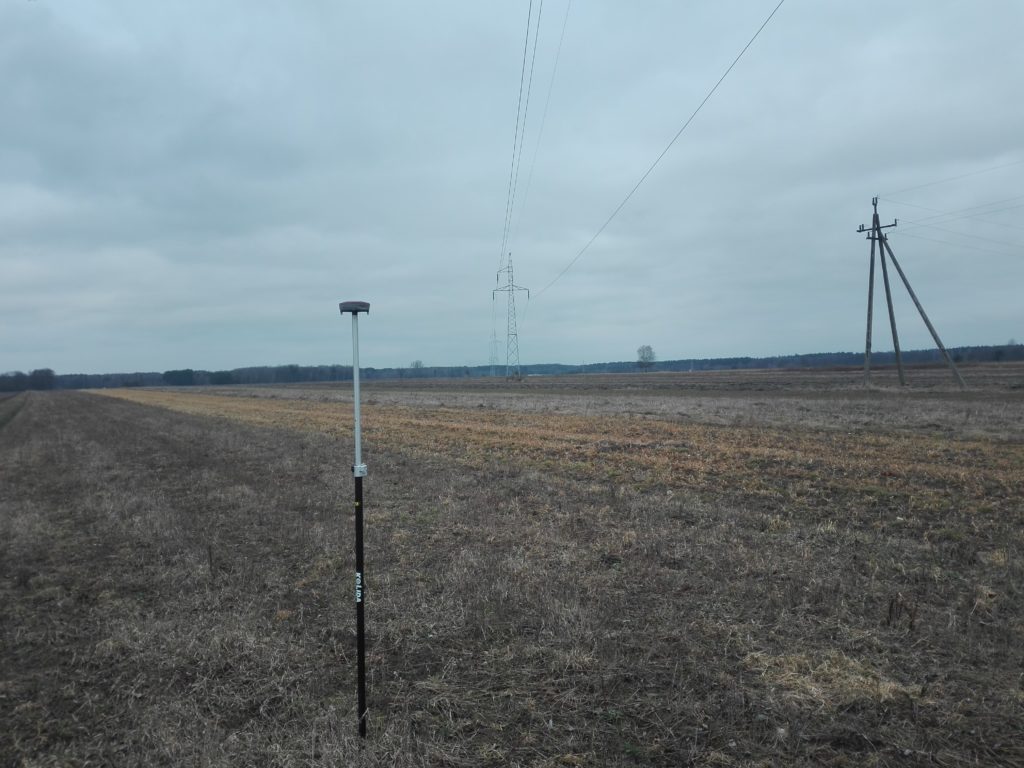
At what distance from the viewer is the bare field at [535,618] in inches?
159

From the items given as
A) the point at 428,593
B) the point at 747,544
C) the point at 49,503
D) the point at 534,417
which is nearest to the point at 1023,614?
the point at 747,544

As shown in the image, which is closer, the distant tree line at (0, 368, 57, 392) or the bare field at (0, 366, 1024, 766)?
the bare field at (0, 366, 1024, 766)

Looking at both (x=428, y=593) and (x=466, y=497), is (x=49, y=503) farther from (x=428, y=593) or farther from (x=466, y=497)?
(x=428, y=593)

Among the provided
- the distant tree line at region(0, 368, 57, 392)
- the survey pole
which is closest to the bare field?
the survey pole

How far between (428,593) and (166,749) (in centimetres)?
293

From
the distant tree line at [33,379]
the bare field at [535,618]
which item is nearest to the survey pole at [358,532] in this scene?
the bare field at [535,618]

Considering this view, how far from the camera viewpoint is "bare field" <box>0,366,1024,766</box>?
4051 mm

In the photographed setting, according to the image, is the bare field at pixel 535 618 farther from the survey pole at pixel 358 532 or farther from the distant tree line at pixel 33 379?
the distant tree line at pixel 33 379

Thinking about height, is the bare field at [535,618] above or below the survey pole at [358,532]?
below

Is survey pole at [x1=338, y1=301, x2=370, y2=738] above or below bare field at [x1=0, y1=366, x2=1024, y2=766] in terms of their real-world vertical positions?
above

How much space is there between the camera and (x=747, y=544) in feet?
26.4

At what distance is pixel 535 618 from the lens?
5.82m

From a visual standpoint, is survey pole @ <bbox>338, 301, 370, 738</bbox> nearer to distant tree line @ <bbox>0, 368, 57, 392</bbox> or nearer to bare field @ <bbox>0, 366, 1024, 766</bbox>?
bare field @ <bbox>0, 366, 1024, 766</bbox>

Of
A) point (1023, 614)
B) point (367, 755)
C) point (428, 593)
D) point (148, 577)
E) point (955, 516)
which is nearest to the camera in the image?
point (367, 755)
